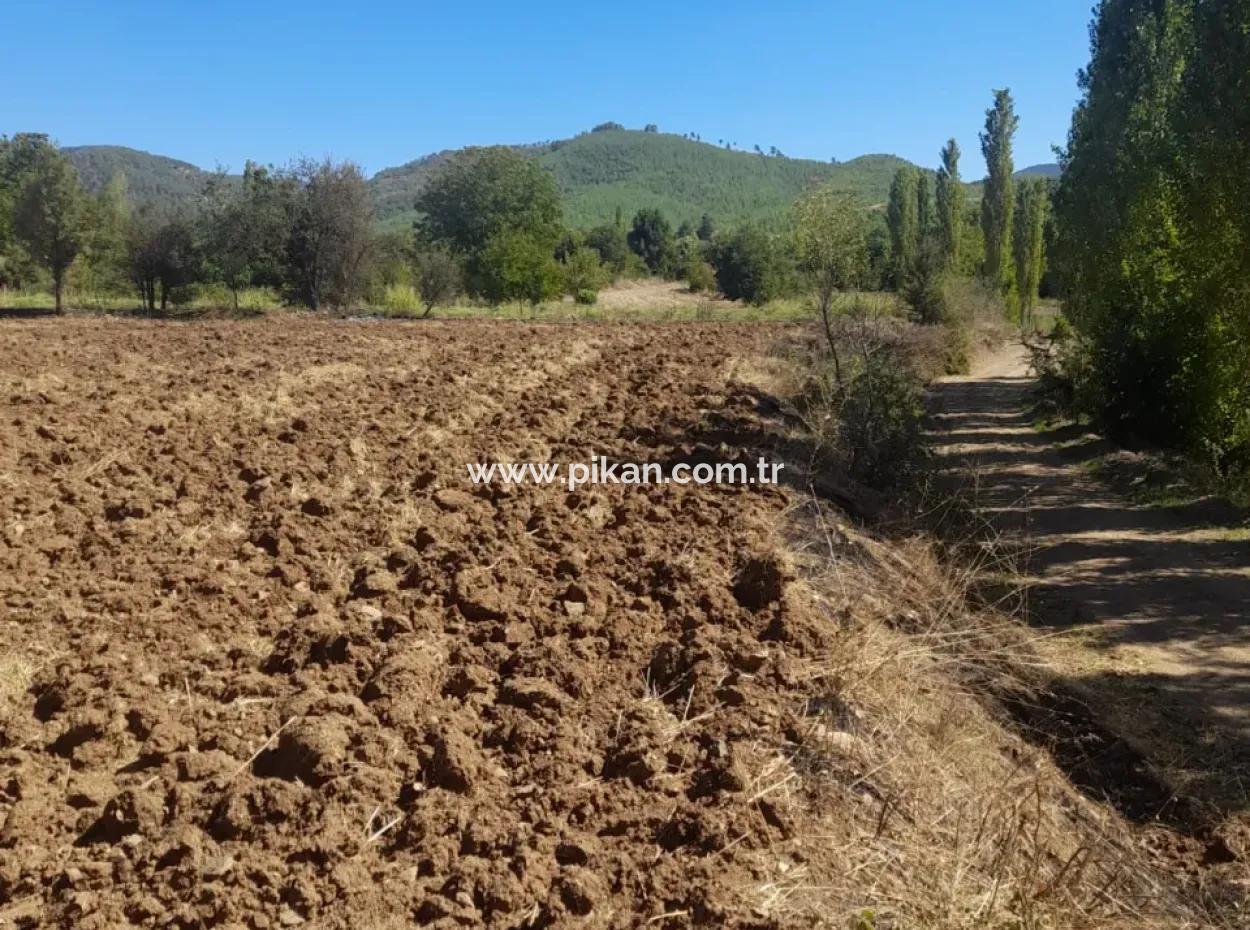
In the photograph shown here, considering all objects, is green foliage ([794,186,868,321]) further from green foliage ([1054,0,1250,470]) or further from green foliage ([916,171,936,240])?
green foliage ([916,171,936,240])

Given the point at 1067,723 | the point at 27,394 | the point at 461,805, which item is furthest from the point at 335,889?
the point at 27,394

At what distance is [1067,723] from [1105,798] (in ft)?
2.94

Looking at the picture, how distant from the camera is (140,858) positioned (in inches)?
123

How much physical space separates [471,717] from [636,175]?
6307 inches

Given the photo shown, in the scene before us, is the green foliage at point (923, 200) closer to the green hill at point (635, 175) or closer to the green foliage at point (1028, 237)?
the green foliage at point (1028, 237)

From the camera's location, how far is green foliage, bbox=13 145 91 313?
94.0ft

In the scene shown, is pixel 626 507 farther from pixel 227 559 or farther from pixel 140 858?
pixel 140 858

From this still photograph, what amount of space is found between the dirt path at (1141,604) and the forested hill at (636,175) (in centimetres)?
10369

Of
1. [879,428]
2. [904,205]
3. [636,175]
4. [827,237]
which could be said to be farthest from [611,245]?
[636,175]

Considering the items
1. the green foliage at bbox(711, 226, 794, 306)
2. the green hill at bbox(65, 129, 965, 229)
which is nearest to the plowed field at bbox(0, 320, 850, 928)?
the green foliage at bbox(711, 226, 794, 306)

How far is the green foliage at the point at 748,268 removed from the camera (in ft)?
153

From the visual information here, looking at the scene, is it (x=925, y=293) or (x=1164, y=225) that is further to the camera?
(x=925, y=293)

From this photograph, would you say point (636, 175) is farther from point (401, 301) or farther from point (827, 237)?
point (827, 237)

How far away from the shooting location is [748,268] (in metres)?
55.7
